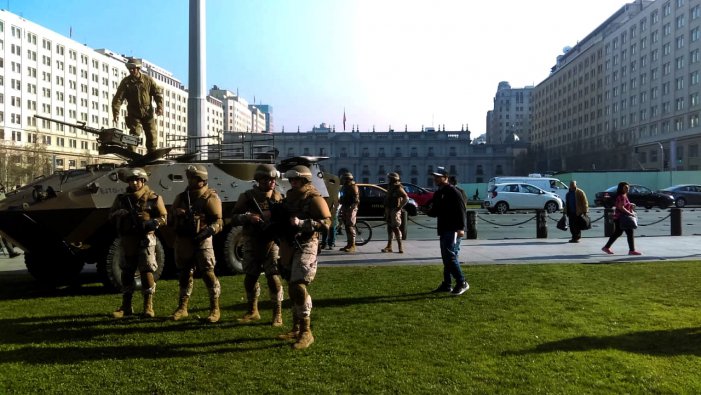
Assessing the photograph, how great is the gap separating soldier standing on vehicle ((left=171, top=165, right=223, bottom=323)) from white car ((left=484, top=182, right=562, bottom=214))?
937 inches

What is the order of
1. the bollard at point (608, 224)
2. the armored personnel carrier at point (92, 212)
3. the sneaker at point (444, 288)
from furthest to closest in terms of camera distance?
the bollard at point (608, 224) → the sneaker at point (444, 288) → the armored personnel carrier at point (92, 212)

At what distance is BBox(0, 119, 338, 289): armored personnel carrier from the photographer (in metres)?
8.01

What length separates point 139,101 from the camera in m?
9.94

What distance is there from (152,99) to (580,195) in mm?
10351

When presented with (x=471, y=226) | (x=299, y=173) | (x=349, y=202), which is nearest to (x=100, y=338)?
(x=299, y=173)

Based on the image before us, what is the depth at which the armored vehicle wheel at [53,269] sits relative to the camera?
9.06 meters

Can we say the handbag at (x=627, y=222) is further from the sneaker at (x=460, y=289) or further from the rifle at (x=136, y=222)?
the rifle at (x=136, y=222)

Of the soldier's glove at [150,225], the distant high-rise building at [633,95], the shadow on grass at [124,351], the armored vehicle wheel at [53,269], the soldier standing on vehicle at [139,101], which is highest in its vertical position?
the distant high-rise building at [633,95]

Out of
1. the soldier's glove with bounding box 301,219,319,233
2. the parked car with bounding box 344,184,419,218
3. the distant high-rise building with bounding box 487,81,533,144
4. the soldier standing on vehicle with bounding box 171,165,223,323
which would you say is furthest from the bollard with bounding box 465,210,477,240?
the distant high-rise building with bounding box 487,81,533,144

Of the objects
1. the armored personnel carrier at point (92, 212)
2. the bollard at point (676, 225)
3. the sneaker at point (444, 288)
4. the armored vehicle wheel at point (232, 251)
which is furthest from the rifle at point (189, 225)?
the bollard at point (676, 225)

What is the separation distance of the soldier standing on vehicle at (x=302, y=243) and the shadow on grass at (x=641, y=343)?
189 centimetres

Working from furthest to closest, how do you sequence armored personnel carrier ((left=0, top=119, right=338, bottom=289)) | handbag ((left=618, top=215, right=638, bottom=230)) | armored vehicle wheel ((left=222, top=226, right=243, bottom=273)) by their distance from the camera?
handbag ((left=618, top=215, right=638, bottom=230)), armored vehicle wheel ((left=222, top=226, right=243, bottom=273)), armored personnel carrier ((left=0, top=119, right=338, bottom=289))

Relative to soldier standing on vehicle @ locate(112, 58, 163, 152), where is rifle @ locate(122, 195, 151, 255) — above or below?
below

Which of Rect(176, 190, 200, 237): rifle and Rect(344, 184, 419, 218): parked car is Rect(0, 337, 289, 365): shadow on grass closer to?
Rect(176, 190, 200, 237): rifle
